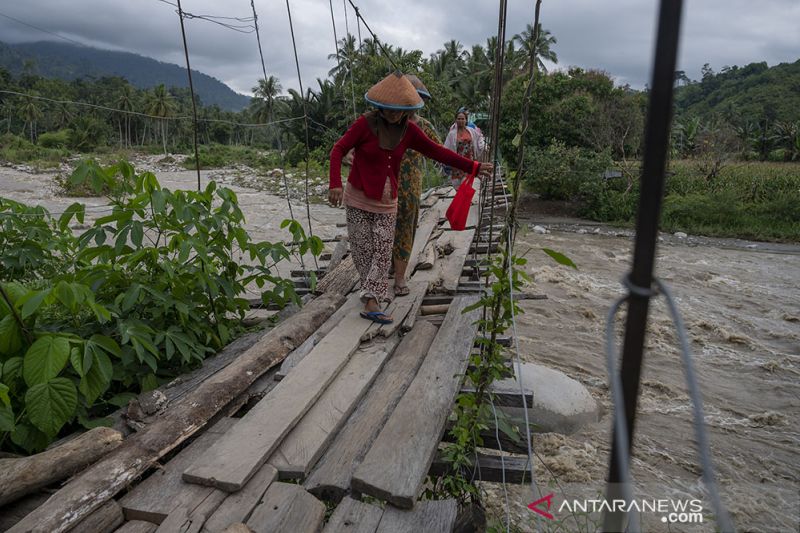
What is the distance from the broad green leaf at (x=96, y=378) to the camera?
209cm

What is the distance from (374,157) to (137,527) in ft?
6.74

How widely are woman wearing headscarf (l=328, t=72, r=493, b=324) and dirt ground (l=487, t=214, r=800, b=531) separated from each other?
1455 millimetres

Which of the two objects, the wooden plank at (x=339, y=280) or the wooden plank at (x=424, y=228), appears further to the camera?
the wooden plank at (x=424, y=228)

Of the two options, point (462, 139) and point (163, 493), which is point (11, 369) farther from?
point (462, 139)

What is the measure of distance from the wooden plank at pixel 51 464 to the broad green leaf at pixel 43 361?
0.87 feet

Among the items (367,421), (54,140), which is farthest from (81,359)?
(54,140)

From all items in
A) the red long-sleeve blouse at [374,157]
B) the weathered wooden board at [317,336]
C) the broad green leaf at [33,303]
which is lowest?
the weathered wooden board at [317,336]

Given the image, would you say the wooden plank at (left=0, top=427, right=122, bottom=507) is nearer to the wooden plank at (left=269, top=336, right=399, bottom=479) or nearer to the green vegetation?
the green vegetation

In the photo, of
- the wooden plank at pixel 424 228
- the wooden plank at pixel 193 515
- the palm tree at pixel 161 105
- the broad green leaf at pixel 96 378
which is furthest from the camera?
the palm tree at pixel 161 105

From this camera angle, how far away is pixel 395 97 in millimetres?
2779

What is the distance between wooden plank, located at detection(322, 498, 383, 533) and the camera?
158 cm

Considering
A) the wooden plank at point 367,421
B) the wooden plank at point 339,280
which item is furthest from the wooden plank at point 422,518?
the wooden plank at point 339,280

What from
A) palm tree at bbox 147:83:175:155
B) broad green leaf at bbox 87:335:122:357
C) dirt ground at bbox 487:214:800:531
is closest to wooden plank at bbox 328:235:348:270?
dirt ground at bbox 487:214:800:531

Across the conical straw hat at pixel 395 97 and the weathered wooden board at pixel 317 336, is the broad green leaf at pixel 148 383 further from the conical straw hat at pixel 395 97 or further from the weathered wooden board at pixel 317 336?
the conical straw hat at pixel 395 97
